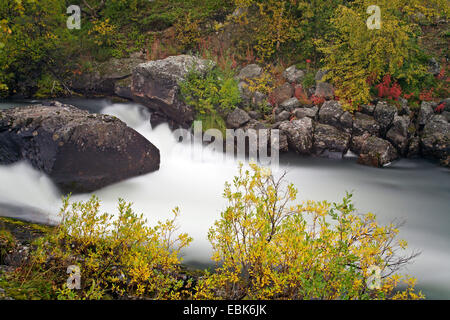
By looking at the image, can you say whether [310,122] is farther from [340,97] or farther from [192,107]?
[192,107]

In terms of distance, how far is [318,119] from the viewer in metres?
12.9

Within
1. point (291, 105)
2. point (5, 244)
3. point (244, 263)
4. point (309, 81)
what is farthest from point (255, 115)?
point (5, 244)

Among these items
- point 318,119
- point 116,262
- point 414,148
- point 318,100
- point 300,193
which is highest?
point 318,100

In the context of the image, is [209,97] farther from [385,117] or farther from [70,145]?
[385,117]

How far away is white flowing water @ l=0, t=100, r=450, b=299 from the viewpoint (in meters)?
7.29

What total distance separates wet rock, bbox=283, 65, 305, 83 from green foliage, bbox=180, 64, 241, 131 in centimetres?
251

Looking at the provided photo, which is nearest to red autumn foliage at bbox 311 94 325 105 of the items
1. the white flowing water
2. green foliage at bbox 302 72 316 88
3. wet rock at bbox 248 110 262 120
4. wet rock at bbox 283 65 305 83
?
green foliage at bbox 302 72 316 88

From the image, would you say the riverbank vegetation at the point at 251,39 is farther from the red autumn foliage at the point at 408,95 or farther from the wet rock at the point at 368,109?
the wet rock at the point at 368,109

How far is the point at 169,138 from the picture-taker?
1306 cm

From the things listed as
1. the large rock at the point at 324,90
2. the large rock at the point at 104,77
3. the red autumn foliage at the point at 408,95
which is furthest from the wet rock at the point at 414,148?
the large rock at the point at 104,77

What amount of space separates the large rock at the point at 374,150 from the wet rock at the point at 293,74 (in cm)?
373

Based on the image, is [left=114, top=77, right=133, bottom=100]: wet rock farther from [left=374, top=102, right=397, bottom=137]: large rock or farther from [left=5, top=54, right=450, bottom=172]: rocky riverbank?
[left=374, top=102, right=397, bottom=137]: large rock

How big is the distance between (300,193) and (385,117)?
5.14 m
